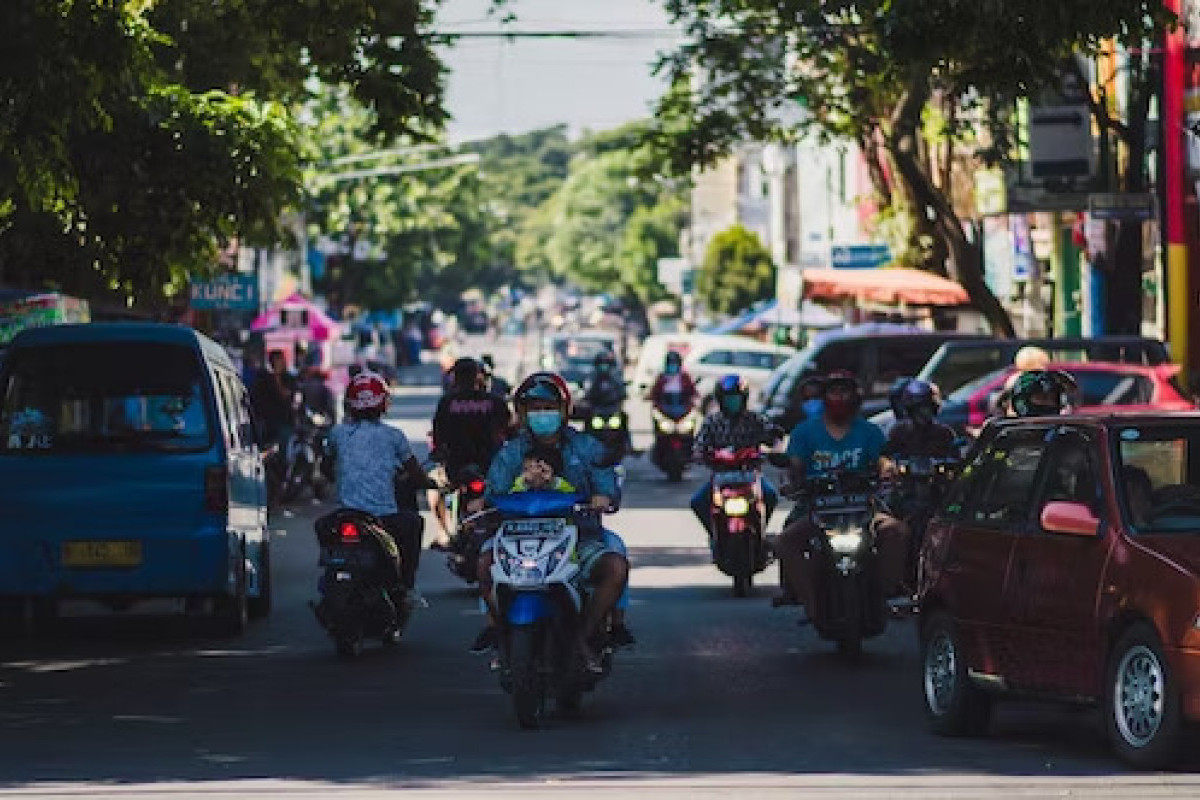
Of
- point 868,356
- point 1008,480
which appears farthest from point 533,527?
point 868,356

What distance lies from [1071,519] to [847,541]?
17.4 ft

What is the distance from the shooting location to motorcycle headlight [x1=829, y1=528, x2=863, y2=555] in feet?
58.8

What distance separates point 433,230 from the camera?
362 feet

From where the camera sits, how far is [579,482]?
49.5ft

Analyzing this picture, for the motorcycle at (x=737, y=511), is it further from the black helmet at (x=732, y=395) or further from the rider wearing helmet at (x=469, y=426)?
the rider wearing helmet at (x=469, y=426)

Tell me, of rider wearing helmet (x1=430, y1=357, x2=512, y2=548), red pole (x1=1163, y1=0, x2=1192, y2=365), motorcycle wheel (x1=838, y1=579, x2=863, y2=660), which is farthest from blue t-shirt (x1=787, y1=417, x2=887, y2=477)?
red pole (x1=1163, y1=0, x2=1192, y2=365)

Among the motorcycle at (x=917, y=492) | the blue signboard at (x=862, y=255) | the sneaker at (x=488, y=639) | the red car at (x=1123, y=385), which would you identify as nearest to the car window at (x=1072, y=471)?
the sneaker at (x=488, y=639)

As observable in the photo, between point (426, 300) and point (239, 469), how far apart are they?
513 ft

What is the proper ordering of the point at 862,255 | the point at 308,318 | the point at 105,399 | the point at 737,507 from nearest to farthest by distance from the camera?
the point at 105,399
the point at 737,507
the point at 862,255
the point at 308,318

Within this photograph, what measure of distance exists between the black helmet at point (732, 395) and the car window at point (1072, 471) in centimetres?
921

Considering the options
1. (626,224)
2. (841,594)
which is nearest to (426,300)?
(626,224)

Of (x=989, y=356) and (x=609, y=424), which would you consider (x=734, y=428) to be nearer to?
Answer: (x=989, y=356)

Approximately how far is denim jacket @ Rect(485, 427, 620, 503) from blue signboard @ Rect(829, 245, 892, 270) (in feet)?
157

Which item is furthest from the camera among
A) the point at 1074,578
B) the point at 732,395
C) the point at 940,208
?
the point at 940,208
